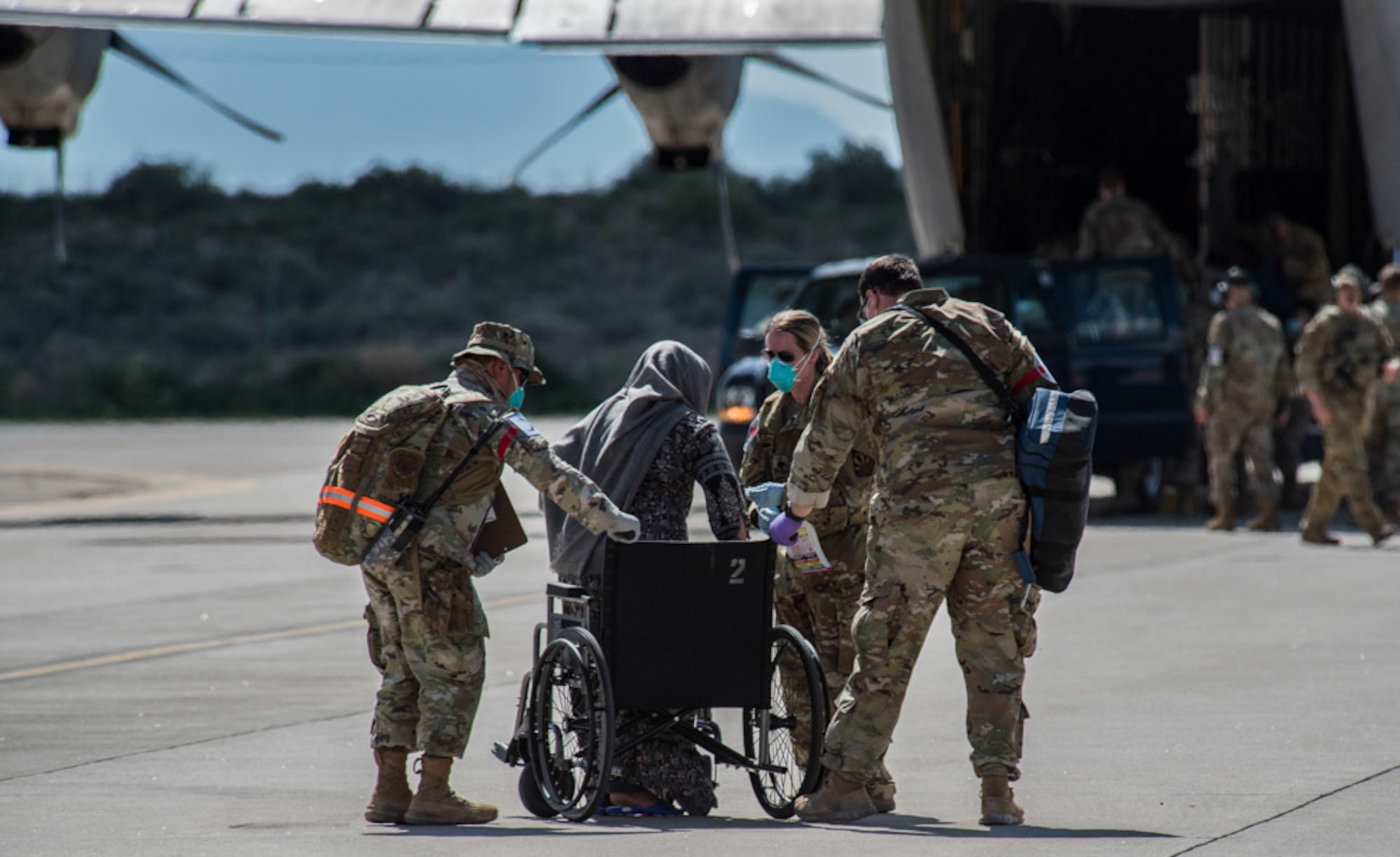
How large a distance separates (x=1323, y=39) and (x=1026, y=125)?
342 centimetres

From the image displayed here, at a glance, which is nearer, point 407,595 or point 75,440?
point 407,595

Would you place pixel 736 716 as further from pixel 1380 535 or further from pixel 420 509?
pixel 1380 535

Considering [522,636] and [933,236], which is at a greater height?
[933,236]

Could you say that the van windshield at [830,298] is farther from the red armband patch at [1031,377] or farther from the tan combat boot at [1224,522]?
the red armband patch at [1031,377]

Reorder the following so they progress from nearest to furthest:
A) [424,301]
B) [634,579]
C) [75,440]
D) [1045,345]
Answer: [634,579], [1045,345], [75,440], [424,301]

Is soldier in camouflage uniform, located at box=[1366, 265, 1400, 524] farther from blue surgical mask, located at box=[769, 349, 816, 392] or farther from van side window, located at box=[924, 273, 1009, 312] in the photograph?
blue surgical mask, located at box=[769, 349, 816, 392]

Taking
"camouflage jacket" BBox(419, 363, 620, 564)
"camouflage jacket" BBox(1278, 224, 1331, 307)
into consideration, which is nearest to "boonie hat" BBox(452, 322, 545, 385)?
"camouflage jacket" BBox(419, 363, 620, 564)

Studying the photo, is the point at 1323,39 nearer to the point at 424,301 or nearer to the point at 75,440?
the point at 75,440

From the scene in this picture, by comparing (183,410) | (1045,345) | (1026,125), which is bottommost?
(183,410)

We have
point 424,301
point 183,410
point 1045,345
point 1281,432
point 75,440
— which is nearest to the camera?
point 1045,345

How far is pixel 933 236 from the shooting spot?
17.8 meters

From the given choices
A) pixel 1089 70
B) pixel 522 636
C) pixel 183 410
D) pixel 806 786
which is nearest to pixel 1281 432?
pixel 1089 70

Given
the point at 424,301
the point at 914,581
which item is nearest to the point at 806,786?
the point at 914,581

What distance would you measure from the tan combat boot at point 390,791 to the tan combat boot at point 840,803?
1237mm
